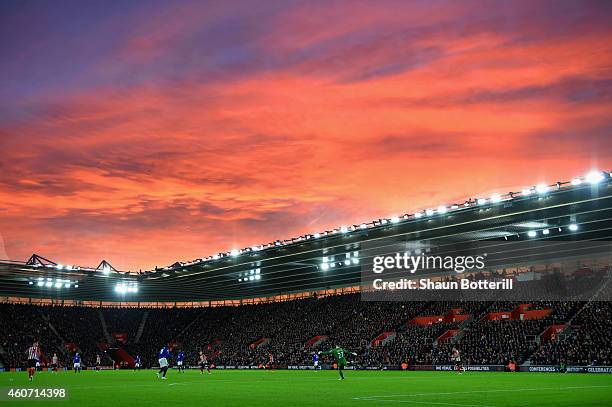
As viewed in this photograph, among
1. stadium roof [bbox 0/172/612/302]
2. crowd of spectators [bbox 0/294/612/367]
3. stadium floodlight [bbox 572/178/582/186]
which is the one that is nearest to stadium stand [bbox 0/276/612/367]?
crowd of spectators [bbox 0/294/612/367]

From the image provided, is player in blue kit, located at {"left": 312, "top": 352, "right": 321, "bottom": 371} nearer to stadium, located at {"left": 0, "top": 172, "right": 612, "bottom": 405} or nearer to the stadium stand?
stadium, located at {"left": 0, "top": 172, "right": 612, "bottom": 405}

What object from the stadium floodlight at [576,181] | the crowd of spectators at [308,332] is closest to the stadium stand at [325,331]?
the crowd of spectators at [308,332]

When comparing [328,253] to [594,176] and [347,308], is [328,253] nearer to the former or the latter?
[347,308]

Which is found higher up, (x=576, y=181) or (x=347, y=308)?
(x=576, y=181)

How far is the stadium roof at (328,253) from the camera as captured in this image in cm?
4928

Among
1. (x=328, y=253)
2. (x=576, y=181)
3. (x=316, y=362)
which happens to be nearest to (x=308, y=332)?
(x=328, y=253)

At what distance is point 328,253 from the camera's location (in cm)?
7156

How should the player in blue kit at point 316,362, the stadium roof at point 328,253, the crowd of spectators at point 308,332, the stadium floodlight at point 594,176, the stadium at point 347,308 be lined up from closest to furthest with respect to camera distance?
1. the stadium floodlight at point 594,176
2. the stadium roof at point 328,253
3. the stadium at point 347,308
4. the crowd of spectators at point 308,332
5. the player in blue kit at point 316,362

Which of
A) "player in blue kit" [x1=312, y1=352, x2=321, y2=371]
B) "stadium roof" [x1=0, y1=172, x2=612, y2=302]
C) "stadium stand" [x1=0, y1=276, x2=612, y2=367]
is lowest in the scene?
"player in blue kit" [x1=312, y1=352, x2=321, y2=371]

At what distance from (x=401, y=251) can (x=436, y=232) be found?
10.5 meters

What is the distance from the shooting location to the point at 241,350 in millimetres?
84688

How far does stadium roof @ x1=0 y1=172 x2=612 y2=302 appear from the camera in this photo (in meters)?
49.3

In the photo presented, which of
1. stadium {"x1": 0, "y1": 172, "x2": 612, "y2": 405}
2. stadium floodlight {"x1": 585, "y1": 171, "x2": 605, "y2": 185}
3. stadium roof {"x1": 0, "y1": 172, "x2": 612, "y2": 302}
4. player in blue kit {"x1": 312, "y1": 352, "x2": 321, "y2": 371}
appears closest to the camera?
stadium floodlight {"x1": 585, "y1": 171, "x2": 605, "y2": 185}

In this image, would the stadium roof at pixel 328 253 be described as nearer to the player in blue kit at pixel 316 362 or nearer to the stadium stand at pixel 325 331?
the stadium stand at pixel 325 331
